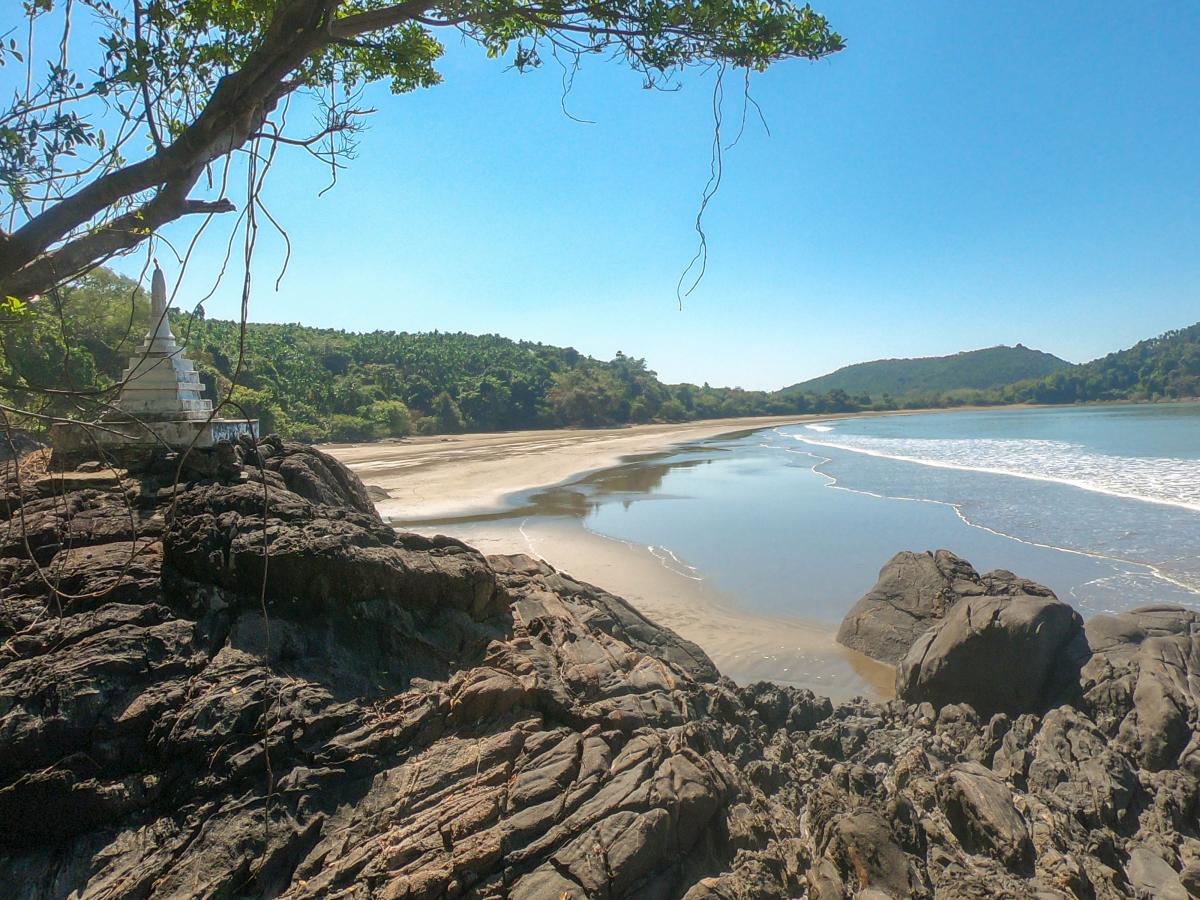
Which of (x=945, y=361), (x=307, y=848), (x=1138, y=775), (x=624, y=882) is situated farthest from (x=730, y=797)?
(x=945, y=361)

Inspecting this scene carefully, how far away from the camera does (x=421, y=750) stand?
3.60 metres

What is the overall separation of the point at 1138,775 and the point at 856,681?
3.02 meters

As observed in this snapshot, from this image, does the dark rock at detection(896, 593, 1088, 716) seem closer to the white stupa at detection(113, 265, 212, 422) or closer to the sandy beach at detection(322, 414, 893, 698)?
the sandy beach at detection(322, 414, 893, 698)

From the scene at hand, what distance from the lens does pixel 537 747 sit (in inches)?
147

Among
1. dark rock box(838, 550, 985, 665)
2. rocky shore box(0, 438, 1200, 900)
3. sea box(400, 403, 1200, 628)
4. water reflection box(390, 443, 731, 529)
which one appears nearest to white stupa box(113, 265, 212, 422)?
rocky shore box(0, 438, 1200, 900)

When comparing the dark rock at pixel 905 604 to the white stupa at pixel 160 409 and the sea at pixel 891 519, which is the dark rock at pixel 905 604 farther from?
the white stupa at pixel 160 409

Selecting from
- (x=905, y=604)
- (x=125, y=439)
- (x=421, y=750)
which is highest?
(x=125, y=439)

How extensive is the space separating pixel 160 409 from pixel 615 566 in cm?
855

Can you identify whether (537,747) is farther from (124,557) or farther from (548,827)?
(124,557)

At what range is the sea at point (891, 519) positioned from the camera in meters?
11.7

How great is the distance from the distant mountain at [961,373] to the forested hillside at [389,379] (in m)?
89.4

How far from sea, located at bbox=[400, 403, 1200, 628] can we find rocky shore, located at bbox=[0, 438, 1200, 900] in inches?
205

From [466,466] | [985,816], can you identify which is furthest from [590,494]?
[985,816]

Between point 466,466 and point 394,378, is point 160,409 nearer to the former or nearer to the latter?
point 466,466
